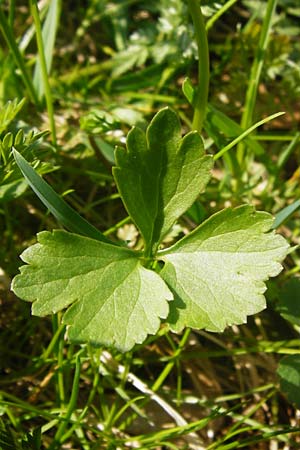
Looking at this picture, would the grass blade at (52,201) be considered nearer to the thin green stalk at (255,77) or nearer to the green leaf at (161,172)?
the green leaf at (161,172)

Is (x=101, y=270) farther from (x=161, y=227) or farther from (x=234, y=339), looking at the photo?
(x=234, y=339)

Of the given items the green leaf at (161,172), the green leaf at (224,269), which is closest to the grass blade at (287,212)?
the green leaf at (224,269)

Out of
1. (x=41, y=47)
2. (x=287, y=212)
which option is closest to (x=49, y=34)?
(x=41, y=47)

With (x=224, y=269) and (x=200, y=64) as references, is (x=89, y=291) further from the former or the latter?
(x=200, y=64)

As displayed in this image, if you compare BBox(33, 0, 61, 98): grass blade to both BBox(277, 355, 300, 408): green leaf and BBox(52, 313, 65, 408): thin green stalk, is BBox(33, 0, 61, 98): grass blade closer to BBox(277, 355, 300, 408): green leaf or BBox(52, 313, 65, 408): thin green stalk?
BBox(52, 313, 65, 408): thin green stalk

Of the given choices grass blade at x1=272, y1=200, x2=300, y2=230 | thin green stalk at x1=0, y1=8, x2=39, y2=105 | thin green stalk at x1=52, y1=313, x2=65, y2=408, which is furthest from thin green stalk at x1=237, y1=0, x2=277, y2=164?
thin green stalk at x1=52, y1=313, x2=65, y2=408
